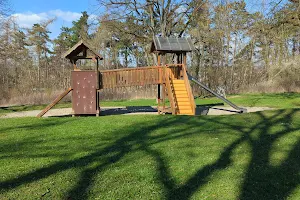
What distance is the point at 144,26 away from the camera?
27.4m

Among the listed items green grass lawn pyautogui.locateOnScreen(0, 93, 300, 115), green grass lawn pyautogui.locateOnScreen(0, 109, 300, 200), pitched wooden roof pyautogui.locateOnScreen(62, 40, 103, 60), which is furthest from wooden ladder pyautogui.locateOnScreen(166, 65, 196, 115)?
green grass lawn pyautogui.locateOnScreen(0, 93, 300, 115)

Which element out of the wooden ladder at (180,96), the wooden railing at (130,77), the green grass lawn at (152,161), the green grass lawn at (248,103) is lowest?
the green grass lawn at (152,161)

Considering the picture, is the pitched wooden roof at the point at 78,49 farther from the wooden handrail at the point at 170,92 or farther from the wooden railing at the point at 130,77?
the wooden handrail at the point at 170,92

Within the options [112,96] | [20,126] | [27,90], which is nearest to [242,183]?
[20,126]

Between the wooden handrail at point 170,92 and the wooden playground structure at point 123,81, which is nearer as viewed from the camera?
the wooden handrail at point 170,92

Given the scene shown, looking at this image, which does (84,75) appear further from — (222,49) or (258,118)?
(222,49)

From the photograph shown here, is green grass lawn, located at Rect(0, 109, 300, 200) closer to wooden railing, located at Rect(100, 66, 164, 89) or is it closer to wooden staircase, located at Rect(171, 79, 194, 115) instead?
wooden staircase, located at Rect(171, 79, 194, 115)

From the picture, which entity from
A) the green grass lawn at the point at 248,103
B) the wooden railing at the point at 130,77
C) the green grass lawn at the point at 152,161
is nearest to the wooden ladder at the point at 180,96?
the wooden railing at the point at 130,77

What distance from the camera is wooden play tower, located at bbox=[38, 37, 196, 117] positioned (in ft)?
43.4

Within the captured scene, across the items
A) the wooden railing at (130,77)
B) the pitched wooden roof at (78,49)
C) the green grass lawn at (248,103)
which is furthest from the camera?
the green grass lawn at (248,103)

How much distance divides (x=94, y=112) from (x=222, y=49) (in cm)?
2423

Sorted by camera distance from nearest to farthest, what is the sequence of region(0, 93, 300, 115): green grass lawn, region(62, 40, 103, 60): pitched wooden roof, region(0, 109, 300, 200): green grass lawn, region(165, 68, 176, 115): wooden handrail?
region(0, 109, 300, 200): green grass lawn
region(165, 68, 176, 115): wooden handrail
region(62, 40, 103, 60): pitched wooden roof
region(0, 93, 300, 115): green grass lawn

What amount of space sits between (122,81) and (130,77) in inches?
17.9

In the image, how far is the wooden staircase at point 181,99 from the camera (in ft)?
42.4
